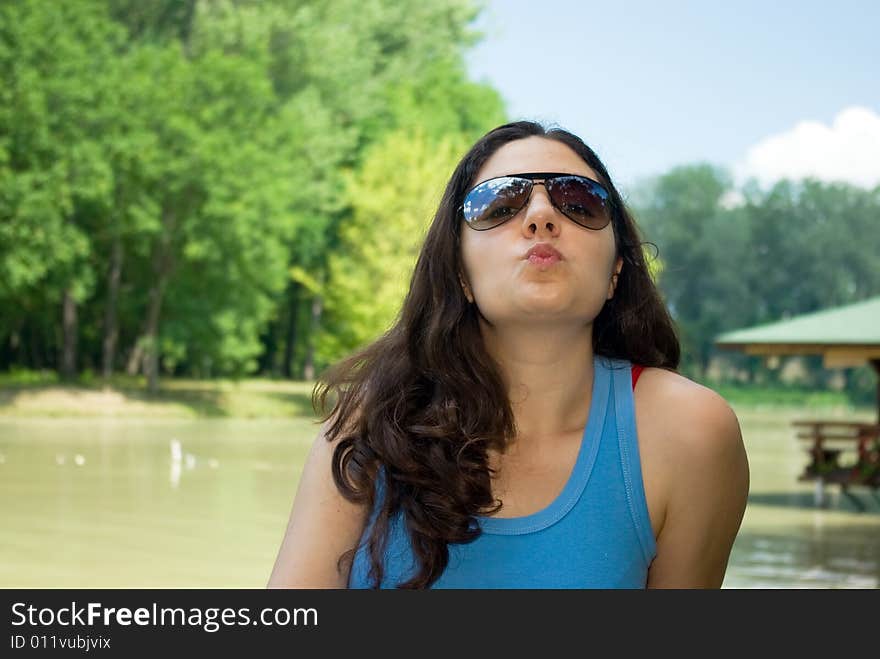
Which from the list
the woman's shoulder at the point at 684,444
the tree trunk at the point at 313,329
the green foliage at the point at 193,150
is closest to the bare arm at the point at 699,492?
the woman's shoulder at the point at 684,444

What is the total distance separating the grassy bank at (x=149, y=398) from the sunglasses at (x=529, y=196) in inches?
1307

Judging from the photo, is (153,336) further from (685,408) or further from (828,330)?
(685,408)

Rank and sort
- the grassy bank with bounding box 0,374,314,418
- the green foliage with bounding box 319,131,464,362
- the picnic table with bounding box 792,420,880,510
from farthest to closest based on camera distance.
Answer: the green foliage with bounding box 319,131,464,362 → the grassy bank with bounding box 0,374,314,418 → the picnic table with bounding box 792,420,880,510

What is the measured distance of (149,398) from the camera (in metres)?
36.9

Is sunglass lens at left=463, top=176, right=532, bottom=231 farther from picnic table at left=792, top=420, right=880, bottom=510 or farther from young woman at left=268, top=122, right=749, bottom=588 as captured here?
picnic table at left=792, top=420, right=880, bottom=510

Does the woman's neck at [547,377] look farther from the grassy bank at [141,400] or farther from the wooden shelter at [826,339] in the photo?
the grassy bank at [141,400]

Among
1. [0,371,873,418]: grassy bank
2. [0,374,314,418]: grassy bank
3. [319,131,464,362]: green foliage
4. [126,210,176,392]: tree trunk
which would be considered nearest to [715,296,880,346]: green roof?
[0,374,314,418]: grassy bank

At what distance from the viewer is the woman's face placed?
6.83ft

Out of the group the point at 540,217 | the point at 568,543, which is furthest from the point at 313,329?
the point at 568,543

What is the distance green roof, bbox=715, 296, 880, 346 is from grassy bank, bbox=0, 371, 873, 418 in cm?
2093

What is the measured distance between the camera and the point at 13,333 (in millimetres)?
45188
